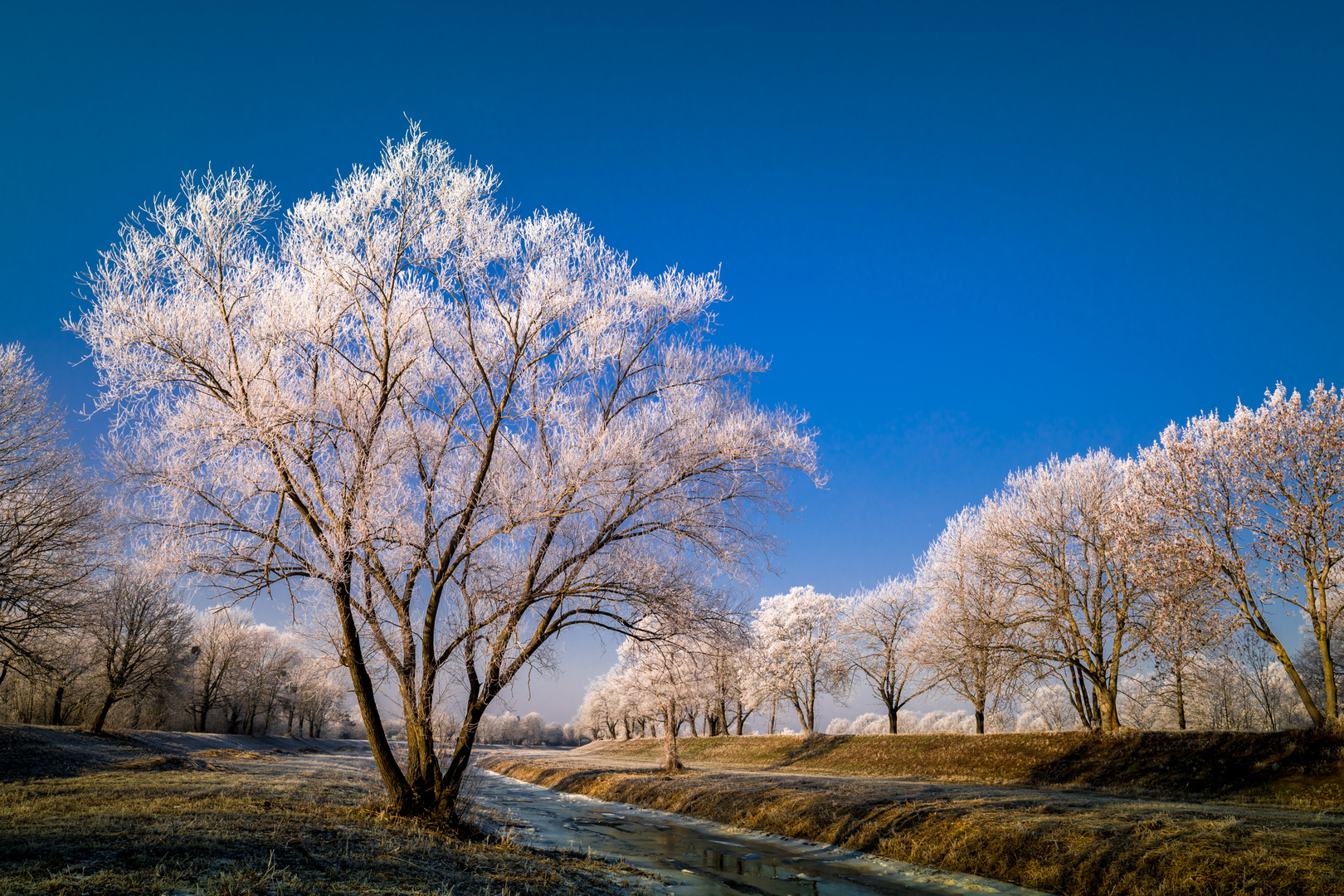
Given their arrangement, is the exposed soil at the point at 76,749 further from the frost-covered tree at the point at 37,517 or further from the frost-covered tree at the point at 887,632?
the frost-covered tree at the point at 887,632

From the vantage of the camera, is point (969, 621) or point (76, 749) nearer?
point (76, 749)

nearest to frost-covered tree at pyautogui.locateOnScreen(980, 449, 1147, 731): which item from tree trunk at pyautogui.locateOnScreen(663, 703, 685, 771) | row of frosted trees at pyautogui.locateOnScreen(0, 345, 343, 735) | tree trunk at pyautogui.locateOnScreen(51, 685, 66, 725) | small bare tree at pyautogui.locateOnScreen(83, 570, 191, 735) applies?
tree trunk at pyautogui.locateOnScreen(663, 703, 685, 771)

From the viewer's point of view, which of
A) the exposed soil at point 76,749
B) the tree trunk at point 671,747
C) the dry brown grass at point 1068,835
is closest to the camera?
the dry brown grass at point 1068,835

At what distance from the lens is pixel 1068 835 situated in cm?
1160

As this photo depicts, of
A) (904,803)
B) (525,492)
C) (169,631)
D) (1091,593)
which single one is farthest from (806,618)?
(525,492)

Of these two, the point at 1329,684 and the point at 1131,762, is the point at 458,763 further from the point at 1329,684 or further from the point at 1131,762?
the point at 1329,684

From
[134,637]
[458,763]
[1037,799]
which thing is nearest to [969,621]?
[1037,799]

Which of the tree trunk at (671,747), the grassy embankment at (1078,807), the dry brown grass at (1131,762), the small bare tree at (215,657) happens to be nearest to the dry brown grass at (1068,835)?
the grassy embankment at (1078,807)

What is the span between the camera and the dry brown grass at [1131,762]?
16844 mm

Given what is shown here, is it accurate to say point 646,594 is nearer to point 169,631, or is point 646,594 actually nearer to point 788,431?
point 788,431

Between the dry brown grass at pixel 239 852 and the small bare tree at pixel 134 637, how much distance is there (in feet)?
89.8

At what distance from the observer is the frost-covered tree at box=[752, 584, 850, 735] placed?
166 feet

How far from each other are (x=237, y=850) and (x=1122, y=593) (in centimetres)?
2889

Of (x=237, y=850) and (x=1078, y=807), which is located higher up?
(x=237, y=850)
